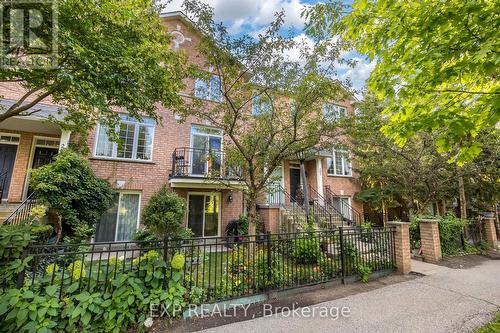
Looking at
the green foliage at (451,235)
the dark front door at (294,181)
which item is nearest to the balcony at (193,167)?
the dark front door at (294,181)

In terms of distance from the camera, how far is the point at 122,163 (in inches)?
358

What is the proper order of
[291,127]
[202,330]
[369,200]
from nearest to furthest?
[202,330]
[291,127]
[369,200]

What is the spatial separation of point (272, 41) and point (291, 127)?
7.16ft

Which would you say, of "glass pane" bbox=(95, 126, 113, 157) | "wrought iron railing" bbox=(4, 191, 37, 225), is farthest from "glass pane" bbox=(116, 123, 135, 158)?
"wrought iron railing" bbox=(4, 191, 37, 225)

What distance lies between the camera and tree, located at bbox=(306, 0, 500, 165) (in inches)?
111

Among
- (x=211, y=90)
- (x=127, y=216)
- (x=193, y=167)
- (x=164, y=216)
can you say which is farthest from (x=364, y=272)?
(x=127, y=216)

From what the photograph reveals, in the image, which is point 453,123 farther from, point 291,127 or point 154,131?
point 154,131

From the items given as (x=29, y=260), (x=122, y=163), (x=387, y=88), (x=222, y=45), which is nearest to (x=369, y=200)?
(x=387, y=88)

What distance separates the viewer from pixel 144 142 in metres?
9.73

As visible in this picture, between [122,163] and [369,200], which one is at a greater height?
[122,163]

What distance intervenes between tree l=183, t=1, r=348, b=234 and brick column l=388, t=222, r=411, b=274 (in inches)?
127

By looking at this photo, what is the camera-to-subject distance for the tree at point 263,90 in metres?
5.00

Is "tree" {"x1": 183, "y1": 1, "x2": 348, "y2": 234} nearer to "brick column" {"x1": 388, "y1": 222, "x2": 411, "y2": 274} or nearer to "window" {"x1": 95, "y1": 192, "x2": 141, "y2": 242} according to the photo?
"brick column" {"x1": 388, "y1": 222, "x2": 411, "y2": 274}

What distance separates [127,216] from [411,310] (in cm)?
933
